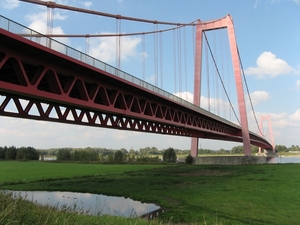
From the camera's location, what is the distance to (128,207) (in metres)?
16.5

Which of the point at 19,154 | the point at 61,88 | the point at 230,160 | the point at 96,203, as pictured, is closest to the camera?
the point at 61,88

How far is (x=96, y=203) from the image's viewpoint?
17938 mm

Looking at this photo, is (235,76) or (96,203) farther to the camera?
(235,76)

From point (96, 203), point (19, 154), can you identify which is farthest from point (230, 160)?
point (19, 154)

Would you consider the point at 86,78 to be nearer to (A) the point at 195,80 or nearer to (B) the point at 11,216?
(B) the point at 11,216

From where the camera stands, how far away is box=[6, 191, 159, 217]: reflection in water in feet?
49.1

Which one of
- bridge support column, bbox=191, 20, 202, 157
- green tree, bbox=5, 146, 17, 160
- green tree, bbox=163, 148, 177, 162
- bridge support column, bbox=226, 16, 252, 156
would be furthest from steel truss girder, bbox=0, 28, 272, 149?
green tree, bbox=5, 146, 17, 160

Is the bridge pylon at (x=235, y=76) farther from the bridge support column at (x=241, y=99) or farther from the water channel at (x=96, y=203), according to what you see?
the water channel at (x=96, y=203)

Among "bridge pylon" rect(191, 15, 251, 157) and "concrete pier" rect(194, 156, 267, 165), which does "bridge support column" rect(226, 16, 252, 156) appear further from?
"concrete pier" rect(194, 156, 267, 165)

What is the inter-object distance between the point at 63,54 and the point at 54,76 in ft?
4.74

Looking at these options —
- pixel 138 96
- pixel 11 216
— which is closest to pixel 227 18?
pixel 138 96

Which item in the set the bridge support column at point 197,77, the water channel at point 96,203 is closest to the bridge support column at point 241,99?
the bridge support column at point 197,77

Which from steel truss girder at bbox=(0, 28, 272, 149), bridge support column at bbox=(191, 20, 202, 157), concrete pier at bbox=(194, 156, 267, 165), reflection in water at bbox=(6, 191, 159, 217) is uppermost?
bridge support column at bbox=(191, 20, 202, 157)

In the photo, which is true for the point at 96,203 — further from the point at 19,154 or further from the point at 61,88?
the point at 19,154
